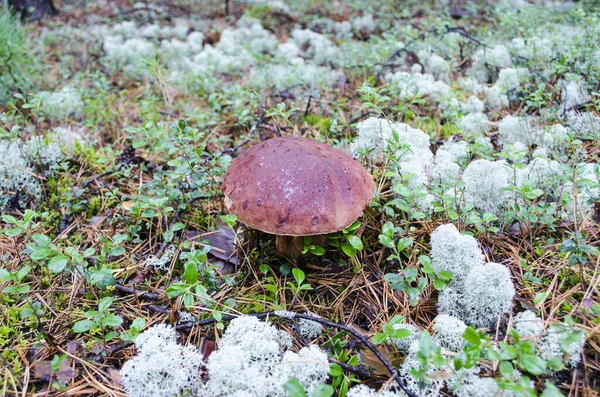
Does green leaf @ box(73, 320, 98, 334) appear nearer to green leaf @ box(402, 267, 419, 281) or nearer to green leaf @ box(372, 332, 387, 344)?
green leaf @ box(372, 332, 387, 344)

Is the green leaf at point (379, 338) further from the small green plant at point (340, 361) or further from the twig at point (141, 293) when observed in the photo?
the twig at point (141, 293)

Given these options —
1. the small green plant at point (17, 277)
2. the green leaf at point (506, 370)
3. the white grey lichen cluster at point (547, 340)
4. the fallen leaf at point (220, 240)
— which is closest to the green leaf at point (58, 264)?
the small green plant at point (17, 277)

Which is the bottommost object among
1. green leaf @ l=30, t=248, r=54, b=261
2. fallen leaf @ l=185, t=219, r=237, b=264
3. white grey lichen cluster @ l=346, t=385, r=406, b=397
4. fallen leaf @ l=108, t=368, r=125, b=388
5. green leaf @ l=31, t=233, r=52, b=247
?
fallen leaf @ l=108, t=368, r=125, b=388

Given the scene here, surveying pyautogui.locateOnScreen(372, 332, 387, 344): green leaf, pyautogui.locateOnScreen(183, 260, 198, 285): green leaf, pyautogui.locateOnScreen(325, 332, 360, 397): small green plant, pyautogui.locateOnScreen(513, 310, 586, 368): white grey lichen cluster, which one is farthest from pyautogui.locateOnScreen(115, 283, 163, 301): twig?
pyautogui.locateOnScreen(513, 310, 586, 368): white grey lichen cluster

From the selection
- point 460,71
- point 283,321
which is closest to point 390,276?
point 283,321

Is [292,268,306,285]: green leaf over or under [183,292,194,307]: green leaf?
under

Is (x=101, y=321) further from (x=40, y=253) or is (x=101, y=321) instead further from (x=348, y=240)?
(x=348, y=240)
